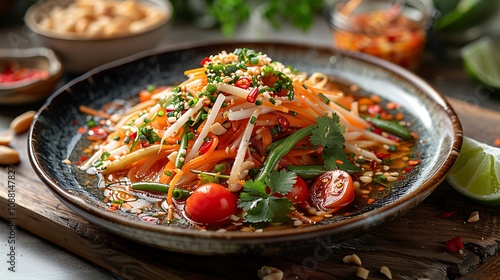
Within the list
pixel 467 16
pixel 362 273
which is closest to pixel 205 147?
pixel 362 273

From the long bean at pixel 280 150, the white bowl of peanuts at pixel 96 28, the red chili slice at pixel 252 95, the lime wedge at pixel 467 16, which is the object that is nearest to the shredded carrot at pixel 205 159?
the long bean at pixel 280 150

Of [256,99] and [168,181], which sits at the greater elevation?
[256,99]

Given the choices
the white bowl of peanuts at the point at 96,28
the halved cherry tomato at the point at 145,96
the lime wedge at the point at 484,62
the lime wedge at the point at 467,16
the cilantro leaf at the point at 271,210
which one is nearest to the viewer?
the cilantro leaf at the point at 271,210

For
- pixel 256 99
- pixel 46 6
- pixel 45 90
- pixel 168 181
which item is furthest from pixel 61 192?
pixel 46 6

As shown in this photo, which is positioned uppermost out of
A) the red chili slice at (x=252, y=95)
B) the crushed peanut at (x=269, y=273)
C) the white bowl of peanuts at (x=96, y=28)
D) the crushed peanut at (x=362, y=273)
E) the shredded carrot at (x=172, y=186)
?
the red chili slice at (x=252, y=95)

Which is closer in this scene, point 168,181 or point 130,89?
point 168,181

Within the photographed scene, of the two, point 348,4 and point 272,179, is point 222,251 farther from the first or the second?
point 348,4

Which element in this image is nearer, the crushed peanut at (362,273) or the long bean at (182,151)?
the crushed peanut at (362,273)

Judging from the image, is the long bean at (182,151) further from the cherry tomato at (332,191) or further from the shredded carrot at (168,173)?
the cherry tomato at (332,191)
